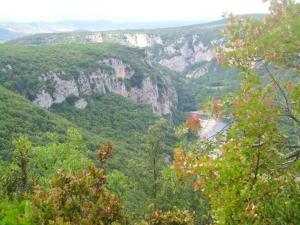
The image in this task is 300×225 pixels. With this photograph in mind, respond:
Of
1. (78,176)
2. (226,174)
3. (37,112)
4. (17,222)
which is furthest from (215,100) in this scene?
(37,112)

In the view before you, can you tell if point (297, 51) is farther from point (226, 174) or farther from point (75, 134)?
point (75, 134)

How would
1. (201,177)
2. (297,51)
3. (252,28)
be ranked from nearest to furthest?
(201,177)
(297,51)
(252,28)

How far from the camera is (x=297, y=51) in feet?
54.2

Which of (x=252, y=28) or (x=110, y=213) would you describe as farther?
(x=252, y=28)

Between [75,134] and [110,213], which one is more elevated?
[110,213]

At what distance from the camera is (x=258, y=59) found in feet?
57.2

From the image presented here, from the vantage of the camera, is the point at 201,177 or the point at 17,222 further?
the point at 201,177

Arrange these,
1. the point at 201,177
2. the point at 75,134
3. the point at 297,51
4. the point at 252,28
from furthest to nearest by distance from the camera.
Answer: the point at 75,134, the point at 252,28, the point at 297,51, the point at 201,177

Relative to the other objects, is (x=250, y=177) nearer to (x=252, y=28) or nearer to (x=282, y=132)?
(x=282, y=132)

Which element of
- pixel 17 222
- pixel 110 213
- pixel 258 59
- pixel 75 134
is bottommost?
pixel 75 134

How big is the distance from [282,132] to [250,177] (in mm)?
2281

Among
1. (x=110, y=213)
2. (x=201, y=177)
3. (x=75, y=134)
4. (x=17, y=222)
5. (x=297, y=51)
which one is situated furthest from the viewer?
(x=75, y=134)

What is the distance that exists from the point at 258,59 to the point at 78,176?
8.07 metres

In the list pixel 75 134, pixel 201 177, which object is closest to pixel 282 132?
pixel 201 177
